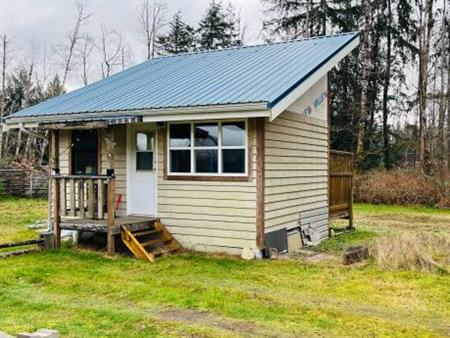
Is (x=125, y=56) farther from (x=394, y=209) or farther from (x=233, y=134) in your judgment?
(x=233, y=134)

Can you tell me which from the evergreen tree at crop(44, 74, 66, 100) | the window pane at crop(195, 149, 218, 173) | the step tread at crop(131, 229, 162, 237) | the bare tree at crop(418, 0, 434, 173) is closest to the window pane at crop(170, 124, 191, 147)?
the window pane at crop(195, 149, 218, 173)

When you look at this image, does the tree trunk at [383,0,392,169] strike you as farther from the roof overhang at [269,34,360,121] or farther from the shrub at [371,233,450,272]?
the shrub at [371,233,450,272]

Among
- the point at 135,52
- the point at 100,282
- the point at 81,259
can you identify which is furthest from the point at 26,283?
the point at 135,52

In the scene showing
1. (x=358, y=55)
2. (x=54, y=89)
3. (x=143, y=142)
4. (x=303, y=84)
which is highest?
(x=358, y=55)

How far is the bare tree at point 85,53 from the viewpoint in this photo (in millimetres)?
33625

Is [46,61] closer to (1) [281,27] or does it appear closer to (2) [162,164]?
(1) [281,27]

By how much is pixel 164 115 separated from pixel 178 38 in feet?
84.1

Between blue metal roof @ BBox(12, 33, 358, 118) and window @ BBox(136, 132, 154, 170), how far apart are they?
743 mm

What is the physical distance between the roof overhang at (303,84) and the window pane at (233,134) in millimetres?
868

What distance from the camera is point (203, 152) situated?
9.03 m

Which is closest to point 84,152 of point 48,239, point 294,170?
point 48,239

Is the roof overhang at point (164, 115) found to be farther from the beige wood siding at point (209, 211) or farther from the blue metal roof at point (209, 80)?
the beige wood siding at point (209, 211)

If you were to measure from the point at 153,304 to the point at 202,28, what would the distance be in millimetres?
28669

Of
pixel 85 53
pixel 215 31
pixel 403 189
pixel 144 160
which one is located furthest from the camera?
pixel 85 53
